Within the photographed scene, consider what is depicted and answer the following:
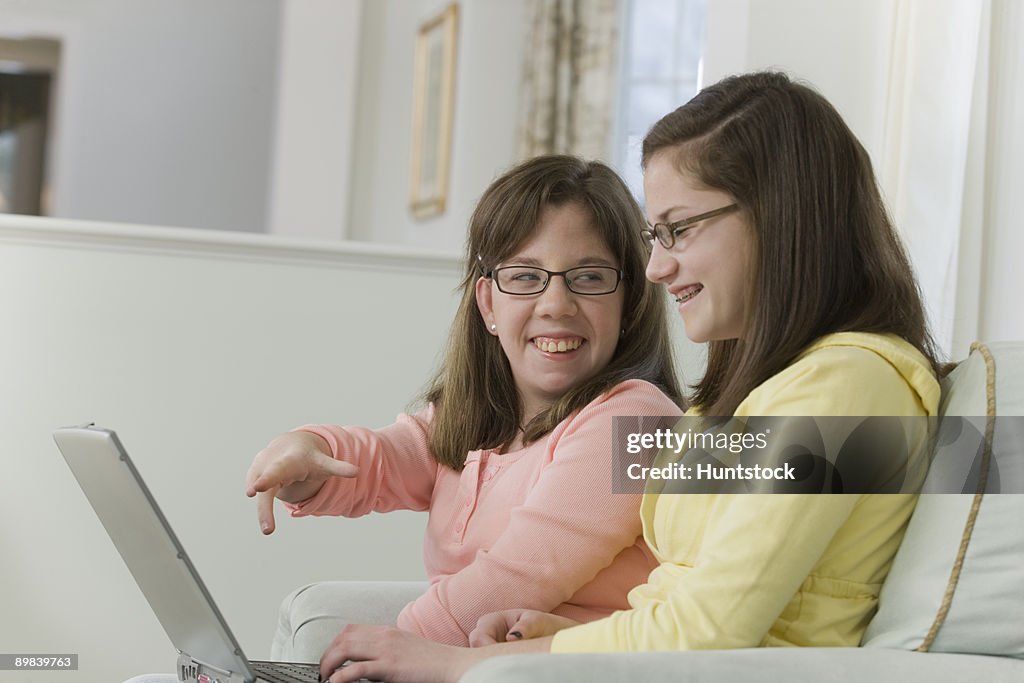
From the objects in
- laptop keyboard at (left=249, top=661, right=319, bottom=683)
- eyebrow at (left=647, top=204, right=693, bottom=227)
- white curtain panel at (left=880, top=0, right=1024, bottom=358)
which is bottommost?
laptop keyboard at (left=249, top=661, right=319, bottom=683)

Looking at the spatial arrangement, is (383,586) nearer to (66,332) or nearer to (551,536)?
(551,536)

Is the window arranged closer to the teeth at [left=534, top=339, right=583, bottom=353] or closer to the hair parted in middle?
the hair parted in middle

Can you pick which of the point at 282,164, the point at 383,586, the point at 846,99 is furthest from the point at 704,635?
the point at 282,164

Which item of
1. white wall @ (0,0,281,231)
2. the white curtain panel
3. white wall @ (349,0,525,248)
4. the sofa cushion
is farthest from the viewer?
white wall @ (0,0,281,231)

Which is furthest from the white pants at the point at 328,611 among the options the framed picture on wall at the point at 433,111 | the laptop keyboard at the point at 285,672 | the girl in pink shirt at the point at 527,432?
the framed picture on wall at the point at 433,111

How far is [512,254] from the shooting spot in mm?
1531

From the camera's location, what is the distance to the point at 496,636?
4.12 feet

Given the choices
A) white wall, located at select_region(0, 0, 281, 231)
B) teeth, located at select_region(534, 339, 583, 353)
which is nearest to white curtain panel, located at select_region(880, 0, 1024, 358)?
teeth, located at select_region(534, 339, 583, 353)

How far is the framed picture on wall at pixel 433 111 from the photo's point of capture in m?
5.40

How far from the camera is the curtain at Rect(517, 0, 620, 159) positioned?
455 cm

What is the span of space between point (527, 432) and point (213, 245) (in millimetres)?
1320

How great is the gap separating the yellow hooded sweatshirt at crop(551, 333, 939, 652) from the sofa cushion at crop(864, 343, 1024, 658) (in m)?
0.03

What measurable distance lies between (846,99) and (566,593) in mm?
1355

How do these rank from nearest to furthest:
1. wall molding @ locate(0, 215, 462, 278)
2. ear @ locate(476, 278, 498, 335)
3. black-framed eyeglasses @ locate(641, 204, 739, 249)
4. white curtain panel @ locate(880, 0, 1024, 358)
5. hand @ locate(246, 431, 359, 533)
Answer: black-framed eyeglasses @ locate(641, 204, 739, 249) < hand @ locate(246, 431, 359, 533) < ear @ locate(476, 278, 498, 335) < white curtain panel @ locate(880, 0, 1024, 358) < wall molding @ locate(0, 215, 462, 278)
